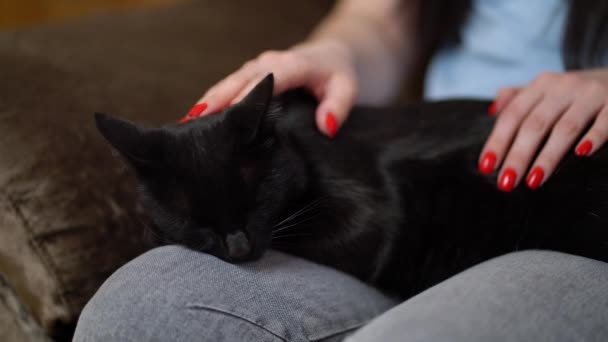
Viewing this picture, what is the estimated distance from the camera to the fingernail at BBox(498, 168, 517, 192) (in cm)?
79

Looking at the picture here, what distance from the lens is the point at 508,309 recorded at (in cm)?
52

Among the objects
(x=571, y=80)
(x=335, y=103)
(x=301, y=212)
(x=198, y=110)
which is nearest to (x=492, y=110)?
(x=571, y=80)

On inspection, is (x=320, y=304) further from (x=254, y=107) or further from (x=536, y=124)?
(x=536, y=124)

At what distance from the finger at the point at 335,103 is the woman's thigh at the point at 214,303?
247 mm

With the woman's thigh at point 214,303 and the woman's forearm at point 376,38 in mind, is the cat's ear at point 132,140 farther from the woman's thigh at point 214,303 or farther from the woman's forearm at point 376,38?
the woman's forearm at point 376,38

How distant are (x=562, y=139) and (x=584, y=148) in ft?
0.11

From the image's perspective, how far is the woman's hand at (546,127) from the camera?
2.53 ft

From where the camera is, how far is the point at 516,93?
2.92ft

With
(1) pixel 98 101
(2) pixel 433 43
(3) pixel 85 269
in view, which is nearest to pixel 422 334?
(3) pixel 85 269

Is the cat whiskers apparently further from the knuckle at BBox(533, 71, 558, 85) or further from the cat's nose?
the knuckle at BBox(533, 71, 558, 85)

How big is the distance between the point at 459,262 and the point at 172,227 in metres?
0.45

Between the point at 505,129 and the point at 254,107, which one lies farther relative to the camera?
the point at 505,129

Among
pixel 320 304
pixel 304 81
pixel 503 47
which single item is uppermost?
pixel 304 81

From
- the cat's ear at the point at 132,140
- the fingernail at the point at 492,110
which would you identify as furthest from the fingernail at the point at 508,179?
the cat's ear at the point at 132,140
